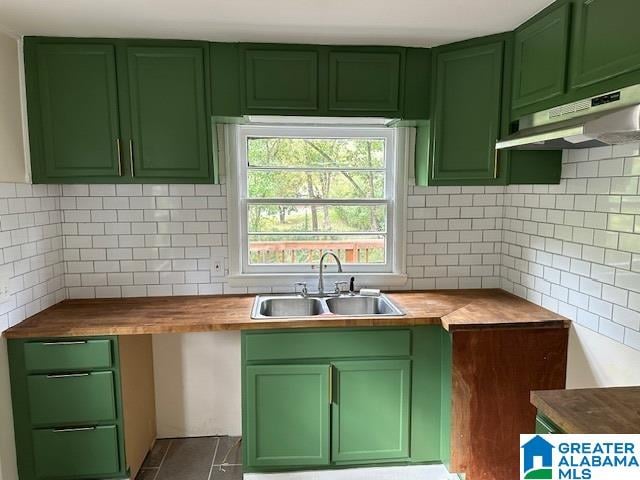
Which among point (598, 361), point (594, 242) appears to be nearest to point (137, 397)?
point (598, 361)

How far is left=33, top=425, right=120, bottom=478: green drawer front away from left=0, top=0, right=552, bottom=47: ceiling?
79.8 inches

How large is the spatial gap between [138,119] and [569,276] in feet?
8.04

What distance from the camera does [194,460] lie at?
2.62 m

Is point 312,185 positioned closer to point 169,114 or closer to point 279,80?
point 279,80

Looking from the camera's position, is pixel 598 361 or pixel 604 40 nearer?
pixel 604 40

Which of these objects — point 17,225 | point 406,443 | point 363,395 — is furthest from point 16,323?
point 406,443

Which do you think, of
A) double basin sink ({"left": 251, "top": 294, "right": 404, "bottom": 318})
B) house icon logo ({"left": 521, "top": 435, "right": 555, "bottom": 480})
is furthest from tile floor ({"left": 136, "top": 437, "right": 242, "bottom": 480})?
house icon logo ({"left": 521, "top": 435, "right": 555, "bottom": 480})

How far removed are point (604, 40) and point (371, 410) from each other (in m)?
1.99

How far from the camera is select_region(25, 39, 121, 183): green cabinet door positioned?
233 centimetres

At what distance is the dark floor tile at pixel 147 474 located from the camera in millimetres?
2453

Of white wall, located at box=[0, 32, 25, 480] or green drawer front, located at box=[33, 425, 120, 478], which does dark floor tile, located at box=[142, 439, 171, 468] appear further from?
white wall, located at box=[0, 32, 25, 480]

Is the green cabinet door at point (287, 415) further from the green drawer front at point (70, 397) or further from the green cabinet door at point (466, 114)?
the green cabinet door at point (466, 114)

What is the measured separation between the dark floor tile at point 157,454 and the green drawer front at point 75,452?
386mm

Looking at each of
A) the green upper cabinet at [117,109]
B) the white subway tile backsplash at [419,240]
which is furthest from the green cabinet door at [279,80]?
the white subway tile backsplash at [419,240]
